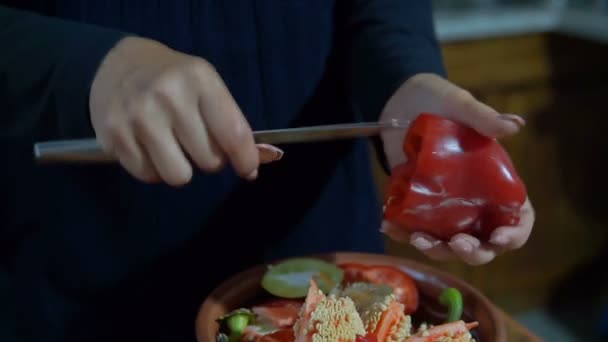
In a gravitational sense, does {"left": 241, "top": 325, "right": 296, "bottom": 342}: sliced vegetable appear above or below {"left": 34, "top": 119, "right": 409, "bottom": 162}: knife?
below

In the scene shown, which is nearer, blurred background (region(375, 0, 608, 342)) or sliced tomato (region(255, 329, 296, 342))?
sliced tomato (region(255, 329, 296, 342))

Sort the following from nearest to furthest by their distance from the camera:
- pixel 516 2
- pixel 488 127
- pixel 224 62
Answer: pixel 488 127 < pixel 224 62 < pixel 516 2

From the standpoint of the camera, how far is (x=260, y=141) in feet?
1.89

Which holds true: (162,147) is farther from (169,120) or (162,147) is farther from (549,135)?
(549,135)

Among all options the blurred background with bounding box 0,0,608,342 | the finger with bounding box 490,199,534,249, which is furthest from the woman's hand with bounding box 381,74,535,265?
the blurred background with bounding box 0,0,608,342

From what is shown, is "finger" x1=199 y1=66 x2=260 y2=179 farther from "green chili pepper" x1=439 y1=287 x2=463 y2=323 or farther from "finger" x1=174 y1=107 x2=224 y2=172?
"green chili pepper" x1=439 y1=287 x2=463 y2=323

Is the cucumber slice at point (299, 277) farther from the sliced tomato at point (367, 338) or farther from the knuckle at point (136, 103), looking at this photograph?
the knuckle at point (136, 103)

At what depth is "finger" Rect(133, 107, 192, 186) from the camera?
50 centimetres

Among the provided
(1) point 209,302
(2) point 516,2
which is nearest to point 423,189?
(1) point 209,302

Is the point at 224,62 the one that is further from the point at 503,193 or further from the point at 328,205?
the point at 503,193

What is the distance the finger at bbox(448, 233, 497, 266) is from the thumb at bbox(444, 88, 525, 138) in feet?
0.31

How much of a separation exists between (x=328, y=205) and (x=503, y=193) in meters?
0.29

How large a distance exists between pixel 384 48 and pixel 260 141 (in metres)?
0.32

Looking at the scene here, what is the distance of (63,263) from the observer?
0.84 m
